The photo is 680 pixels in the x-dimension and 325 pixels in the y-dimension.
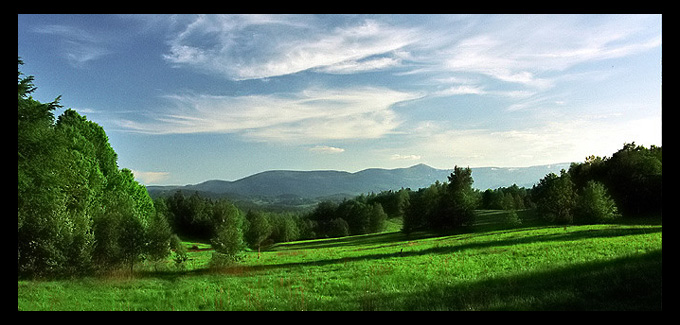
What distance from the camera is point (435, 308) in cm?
924

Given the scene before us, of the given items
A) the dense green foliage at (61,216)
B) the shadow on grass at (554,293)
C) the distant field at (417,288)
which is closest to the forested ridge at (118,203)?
the dense green foliage at (61,216)

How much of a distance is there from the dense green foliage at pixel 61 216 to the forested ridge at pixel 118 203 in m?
0.05

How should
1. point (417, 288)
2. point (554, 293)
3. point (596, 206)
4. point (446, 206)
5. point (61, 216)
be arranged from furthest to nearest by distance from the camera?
point (446, 206), point (596, 206), point (61, 216), point (417, 288), point (554, 293)

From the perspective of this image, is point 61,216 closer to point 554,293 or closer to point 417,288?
point 417,288

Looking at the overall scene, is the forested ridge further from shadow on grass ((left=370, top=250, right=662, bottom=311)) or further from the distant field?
shadow on grass ((left=370, top=250, right=662, bottom=311))

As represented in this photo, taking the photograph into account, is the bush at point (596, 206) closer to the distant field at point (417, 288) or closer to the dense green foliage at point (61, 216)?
the distant field at point (417, 288)

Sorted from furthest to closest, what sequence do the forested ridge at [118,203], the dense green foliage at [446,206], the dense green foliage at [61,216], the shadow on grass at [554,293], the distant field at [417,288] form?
the dense green foliage at [446,206] → the forested ridge at [118,203] → the dense green foliage at [61,216] → the distant field at [417,288] → the shadow on grass at [554,293]

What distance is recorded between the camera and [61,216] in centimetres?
1961

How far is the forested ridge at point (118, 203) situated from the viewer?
1809cm

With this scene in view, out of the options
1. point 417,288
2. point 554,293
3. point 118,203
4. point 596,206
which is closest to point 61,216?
point 118,203

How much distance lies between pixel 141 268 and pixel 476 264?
21149 mm

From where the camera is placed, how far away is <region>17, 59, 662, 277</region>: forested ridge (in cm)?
1809

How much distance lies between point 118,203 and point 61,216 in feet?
31.6
